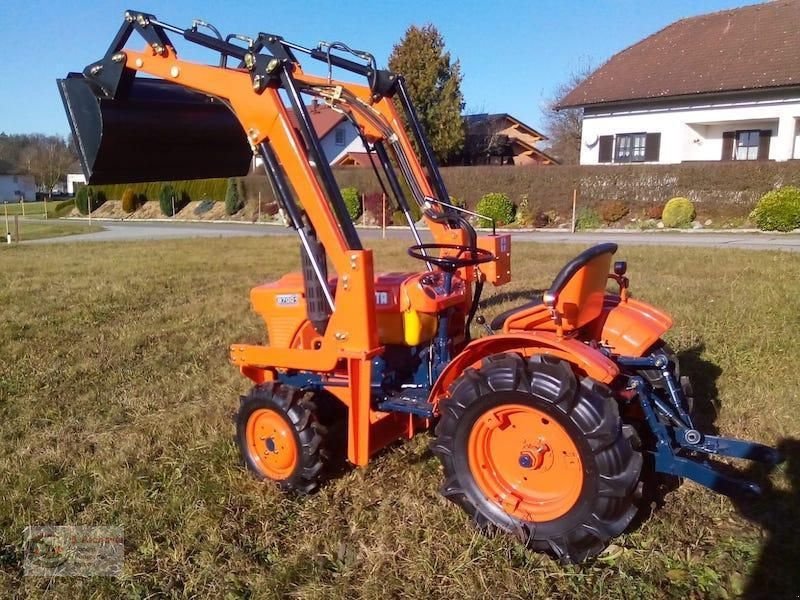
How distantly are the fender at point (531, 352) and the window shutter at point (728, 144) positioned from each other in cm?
2497

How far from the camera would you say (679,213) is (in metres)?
20.7

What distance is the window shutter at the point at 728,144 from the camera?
2506cm

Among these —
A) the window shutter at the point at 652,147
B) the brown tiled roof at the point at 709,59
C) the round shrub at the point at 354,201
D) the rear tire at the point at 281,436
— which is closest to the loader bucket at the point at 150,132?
the rear tire at the point at 281,436

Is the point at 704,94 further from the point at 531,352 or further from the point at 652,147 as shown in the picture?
the point at 531,352

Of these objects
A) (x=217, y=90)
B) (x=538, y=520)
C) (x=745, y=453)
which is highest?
(x=217, y=90)

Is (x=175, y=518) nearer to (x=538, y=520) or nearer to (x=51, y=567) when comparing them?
(x=51, y=567)

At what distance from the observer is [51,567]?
121 inches

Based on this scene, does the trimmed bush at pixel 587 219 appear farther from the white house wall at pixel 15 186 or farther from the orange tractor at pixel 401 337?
the white house wall at pixel 15 186

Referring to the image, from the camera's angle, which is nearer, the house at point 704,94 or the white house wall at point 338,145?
the house at point 704,94

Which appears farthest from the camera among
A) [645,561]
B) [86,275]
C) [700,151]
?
[700,151]

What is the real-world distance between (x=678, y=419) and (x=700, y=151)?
2510 centimetres

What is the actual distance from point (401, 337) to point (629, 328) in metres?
1.17

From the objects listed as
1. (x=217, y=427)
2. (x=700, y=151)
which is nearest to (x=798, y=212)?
(x=700, y=151)

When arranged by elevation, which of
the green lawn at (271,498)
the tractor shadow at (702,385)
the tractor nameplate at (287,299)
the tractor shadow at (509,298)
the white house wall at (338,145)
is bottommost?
the green lawn at (271,498)
